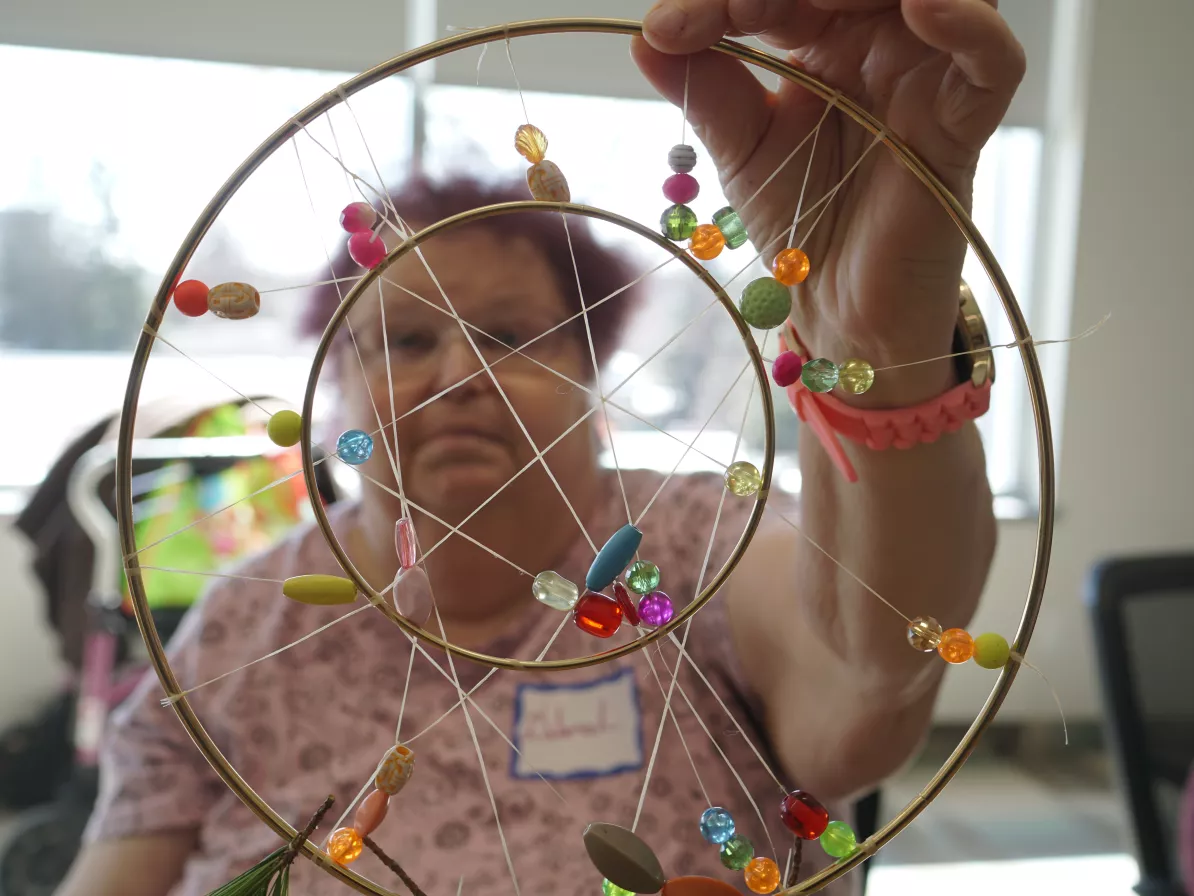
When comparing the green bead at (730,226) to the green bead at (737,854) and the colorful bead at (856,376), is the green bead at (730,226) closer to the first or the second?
the colorful bead at (856,376)

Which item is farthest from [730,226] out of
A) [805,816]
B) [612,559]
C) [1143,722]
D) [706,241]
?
[1143,722]

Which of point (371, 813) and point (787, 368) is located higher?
point (787, 368)

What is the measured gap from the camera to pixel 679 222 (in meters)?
0.45

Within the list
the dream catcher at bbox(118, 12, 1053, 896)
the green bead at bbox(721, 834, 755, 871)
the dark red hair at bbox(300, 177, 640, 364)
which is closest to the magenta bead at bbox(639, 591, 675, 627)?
the dream catcher at bbox(118, 12, 1053, 896)

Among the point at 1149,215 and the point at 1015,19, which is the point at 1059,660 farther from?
the point at 1015,19

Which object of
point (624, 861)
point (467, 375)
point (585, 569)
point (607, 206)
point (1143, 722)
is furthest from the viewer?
point (607, 206)

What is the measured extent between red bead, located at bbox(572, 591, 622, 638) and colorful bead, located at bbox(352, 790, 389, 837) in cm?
11

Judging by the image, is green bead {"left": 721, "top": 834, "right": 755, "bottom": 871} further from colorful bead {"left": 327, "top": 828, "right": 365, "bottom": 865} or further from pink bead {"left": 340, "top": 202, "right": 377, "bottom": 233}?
pink bead {"left": 340, "top": 202, "right": 377, "bottom": 233}

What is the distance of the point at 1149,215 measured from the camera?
221 centimetres

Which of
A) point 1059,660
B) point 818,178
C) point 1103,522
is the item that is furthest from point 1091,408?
point 818,178

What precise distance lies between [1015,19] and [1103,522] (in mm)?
1145

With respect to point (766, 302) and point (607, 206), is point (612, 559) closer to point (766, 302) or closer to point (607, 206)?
point (766, 302)

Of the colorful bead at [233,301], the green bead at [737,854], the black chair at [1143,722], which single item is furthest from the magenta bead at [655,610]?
the black chair at [1143,722]

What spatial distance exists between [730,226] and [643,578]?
16 centimetres
